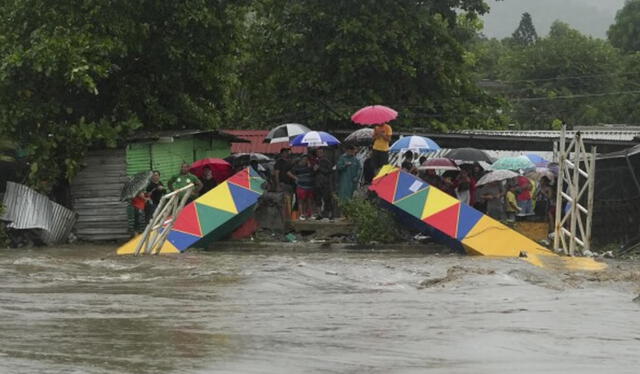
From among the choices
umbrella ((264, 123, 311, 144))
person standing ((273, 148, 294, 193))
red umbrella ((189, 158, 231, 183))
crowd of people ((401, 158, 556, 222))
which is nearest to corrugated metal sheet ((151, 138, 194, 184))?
red umbrella ((189, 158, 231, 183))

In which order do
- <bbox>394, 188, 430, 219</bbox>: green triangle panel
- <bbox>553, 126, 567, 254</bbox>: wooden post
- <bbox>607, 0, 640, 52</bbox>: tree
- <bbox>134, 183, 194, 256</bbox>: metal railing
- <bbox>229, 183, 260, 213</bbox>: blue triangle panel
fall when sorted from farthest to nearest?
<bbox>607, 0, 640, 52</bbox>: tree
<bbox>229, 183, 260, 213</bbox>: blue triangle panel
<bbox>394, 188, 430, 219</bbox>: green triangle panel
<bbox>134, 183, 194, 256</bbox>: metal railing
<bbox>553, 126, 567, 254</bbox>: wooden post

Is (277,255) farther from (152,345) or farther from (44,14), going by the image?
(152,345)

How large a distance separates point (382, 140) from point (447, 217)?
3168 mm

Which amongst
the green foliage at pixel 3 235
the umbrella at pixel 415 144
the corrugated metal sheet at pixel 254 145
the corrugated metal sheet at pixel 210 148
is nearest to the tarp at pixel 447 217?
the umbrella at pixel 415 144

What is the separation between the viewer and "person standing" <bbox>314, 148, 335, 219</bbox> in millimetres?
23234

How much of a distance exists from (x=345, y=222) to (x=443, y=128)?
7650 millimetres

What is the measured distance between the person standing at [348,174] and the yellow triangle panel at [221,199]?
2.60 m

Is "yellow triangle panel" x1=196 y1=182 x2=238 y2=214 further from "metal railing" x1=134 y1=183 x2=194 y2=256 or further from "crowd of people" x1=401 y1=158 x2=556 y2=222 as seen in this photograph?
"crowd of people" x1=401 y1=158 x2=556 y2=222

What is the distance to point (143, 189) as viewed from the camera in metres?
23.2

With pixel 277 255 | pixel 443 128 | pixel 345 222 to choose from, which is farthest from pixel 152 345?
pixel 443 128

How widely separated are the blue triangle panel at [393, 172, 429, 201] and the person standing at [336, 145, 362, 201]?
192 centimetres

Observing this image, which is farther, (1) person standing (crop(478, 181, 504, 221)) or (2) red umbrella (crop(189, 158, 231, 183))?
(2) red umbrella (crop(189, 158, 231, 183))

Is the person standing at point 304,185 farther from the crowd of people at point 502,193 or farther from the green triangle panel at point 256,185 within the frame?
the crowd of people at point 502,193

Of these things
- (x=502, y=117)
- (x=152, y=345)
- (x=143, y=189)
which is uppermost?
(x=502, y=117)
